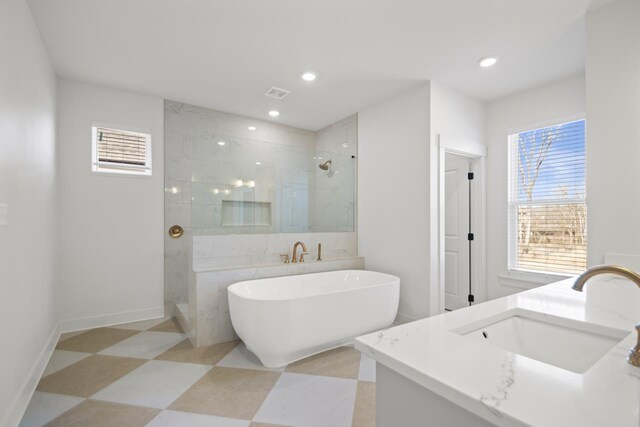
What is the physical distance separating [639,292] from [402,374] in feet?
4.31

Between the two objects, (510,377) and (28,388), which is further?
(28,388)

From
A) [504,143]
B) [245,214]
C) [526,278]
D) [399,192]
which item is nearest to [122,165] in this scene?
[245,214]

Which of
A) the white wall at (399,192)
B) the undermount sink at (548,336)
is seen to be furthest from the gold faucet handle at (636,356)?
the white wall at (399,192)

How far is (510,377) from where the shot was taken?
0.71 metres

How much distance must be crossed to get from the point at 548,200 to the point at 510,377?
3452mm

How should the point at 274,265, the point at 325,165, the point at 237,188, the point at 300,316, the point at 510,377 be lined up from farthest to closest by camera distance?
the point at 325,165
the point at 237,188
the point at 274,265
the point at 300,316
the point at 510,377

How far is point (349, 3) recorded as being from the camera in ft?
7.19

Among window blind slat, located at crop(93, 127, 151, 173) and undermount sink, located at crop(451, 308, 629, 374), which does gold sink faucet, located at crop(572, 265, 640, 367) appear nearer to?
undermount sink, located at crop(451, 308, 629, 374)

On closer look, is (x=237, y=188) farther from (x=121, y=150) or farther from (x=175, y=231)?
(x=121, y=150)

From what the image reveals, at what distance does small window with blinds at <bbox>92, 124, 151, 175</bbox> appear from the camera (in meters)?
3.52

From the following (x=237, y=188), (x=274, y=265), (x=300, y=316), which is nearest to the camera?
(x=300, y=316)

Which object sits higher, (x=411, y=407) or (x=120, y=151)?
(x=120, y=151)

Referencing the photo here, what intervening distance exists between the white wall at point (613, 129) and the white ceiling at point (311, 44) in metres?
0.20

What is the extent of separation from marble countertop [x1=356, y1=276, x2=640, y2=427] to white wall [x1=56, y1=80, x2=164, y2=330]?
3.54m
